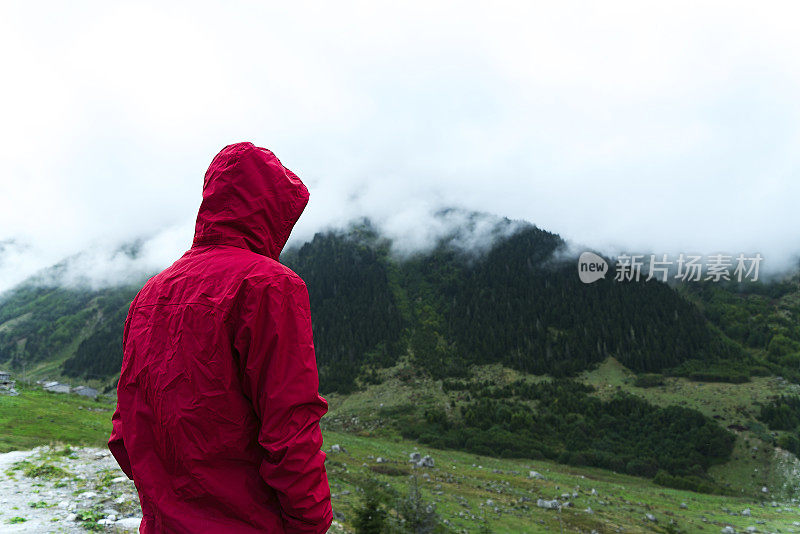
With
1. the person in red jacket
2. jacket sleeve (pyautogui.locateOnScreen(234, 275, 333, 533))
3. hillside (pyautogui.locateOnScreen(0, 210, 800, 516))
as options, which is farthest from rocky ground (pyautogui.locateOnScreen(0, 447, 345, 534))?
hillside (pyautogui.locateOnScreen(0, 210, 800, 516))

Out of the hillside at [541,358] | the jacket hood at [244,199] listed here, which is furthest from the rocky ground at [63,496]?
the hillside at [541,358]

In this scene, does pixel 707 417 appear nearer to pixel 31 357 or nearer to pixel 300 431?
pixel 300 431

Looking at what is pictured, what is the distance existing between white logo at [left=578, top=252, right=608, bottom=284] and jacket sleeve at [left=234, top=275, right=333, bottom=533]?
529 feet

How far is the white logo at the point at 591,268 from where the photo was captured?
482ft

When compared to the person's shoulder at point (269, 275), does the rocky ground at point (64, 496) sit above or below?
below

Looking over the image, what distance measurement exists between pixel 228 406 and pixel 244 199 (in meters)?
1.16

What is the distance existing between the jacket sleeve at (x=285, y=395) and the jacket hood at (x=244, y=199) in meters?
0.48

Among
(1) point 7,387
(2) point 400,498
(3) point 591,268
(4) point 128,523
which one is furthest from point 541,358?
(4) point 128,523

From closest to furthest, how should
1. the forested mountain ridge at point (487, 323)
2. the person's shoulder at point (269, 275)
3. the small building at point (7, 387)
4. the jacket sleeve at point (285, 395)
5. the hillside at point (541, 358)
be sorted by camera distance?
the jacket sleeve at point (285, 395) → the person's shoulder at point (269, 275) → the small building at point (7, 387) → the hillside at point (541, 358) → the forested mountain ridge at point (487, 323)

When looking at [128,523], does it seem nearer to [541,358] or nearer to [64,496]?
[64,496]

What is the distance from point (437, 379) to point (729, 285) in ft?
518

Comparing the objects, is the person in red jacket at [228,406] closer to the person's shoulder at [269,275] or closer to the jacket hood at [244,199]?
the person's shoulder at [269,275]

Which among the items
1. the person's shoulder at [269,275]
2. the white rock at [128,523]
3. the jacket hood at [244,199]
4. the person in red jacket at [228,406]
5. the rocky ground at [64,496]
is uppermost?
the jacket hood at [244,199]

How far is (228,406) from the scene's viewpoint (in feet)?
6.28
